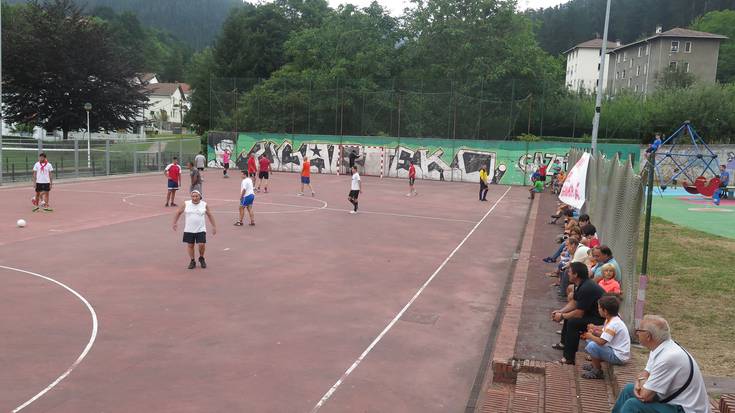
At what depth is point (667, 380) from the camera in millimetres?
5230

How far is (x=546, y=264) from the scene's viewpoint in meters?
14.6

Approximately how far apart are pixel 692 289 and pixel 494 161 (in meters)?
28.5

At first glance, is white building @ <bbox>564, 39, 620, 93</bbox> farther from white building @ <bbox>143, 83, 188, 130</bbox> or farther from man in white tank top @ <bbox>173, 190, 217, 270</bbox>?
man in white tank top @ <bbox>173, 190, 217, 270</bbox>

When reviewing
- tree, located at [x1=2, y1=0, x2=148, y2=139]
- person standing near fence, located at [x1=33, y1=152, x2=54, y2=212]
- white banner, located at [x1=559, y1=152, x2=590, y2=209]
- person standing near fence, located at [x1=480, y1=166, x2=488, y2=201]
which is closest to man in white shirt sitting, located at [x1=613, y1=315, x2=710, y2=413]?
white banner, located at [x1=559, y1=152, x2=590, y2=209]

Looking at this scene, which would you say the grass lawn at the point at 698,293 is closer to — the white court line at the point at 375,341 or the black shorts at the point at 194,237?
the white court line at the point at 375,341

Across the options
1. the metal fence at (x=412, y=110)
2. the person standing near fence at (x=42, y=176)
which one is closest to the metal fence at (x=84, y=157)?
the metal fence at (x=412, y=110)

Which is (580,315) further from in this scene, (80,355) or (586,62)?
(586,62)

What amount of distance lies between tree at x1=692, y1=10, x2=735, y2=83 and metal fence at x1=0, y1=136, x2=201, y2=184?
75.3 m

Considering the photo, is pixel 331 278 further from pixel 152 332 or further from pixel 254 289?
pixel 152 332

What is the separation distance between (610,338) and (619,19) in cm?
12379

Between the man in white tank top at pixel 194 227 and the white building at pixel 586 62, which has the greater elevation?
the white building at pixel 586 62

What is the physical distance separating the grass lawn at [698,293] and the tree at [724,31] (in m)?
75.1

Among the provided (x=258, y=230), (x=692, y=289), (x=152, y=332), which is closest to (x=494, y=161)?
(x=258, y=230)

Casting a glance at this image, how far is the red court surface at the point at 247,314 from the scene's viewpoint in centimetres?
705
